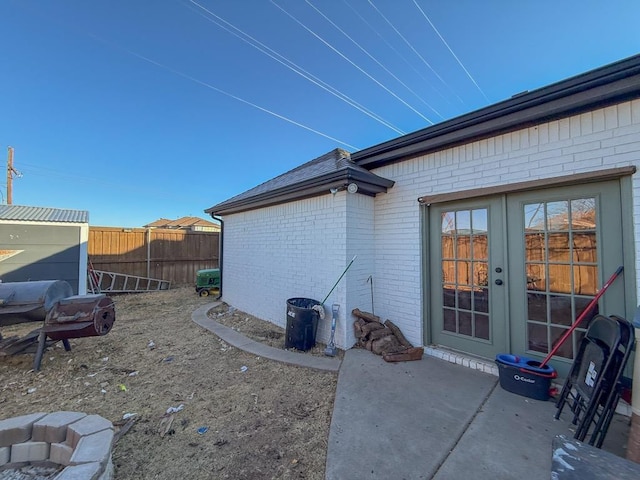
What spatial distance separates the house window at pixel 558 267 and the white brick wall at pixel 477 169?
1.12ft

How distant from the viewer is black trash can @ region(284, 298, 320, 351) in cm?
400

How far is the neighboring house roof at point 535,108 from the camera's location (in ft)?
7.88

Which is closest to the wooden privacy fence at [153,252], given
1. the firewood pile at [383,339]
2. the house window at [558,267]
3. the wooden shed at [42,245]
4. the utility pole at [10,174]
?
A: the wooden shed at [42,245]

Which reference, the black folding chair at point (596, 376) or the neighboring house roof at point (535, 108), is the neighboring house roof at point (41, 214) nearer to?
the neighboring house roof at point (535, 108)

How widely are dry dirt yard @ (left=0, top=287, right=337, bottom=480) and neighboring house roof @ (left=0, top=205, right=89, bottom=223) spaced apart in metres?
4.90

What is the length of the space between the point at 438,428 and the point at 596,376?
4.11 feet

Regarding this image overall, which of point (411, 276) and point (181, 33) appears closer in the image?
point (411, 276)

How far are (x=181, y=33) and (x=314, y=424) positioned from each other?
7.46m

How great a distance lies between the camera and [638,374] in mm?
1717

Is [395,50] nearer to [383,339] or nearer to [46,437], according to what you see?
[383,339]

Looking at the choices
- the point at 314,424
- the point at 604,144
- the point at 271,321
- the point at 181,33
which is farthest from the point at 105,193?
the point at 604,144

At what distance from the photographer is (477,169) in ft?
11.1

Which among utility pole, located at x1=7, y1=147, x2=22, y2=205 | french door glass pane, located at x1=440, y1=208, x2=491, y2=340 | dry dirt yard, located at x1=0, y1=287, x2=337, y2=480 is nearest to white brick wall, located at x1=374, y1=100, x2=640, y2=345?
french door glass pane, located at x1=440, y1=208, x2=491, y2=340

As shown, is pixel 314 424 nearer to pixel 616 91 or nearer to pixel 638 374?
pixel 638 374
